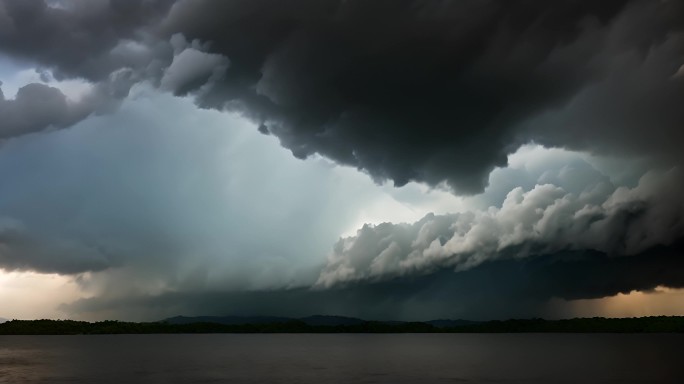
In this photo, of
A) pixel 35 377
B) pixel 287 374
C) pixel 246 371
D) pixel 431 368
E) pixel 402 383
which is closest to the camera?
pixel 402 383

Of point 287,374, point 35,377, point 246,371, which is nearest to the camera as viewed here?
point 35,377

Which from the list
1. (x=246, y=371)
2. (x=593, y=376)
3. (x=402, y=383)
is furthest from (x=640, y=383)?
(x=246, y=371)

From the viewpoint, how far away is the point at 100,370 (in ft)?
375

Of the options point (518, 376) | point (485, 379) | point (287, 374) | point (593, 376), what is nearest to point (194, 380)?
point (287, 374)

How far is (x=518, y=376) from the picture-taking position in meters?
101

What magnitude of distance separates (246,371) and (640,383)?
69.4m

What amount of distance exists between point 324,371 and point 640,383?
55479 millimetres

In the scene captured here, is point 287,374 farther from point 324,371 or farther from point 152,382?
point 152,382

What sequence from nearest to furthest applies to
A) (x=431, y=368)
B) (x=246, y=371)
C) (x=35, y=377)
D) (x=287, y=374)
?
(x=35, y=377)
(x=287, y=374)
(x=246, y=371)
(x=431, y=368)

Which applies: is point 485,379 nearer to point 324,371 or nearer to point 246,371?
point 324,371

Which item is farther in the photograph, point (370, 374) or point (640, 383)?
point (370, 374)

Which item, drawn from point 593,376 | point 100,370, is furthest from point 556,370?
point 100,370

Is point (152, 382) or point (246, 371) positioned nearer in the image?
point (152, 382)

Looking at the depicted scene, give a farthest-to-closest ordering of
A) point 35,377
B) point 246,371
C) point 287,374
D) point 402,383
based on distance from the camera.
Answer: point 246,371
point 287,374
point 35,377
point 402,383
